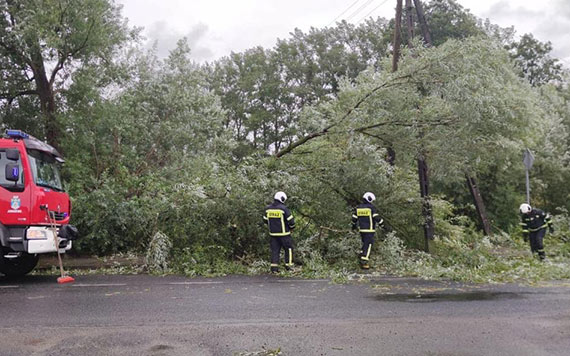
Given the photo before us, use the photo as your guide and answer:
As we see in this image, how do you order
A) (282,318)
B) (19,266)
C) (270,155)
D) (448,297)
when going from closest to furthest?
(282,318)
(448,297)
(19,266)
(270,155)

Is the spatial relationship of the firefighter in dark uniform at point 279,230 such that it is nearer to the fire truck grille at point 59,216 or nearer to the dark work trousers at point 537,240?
the fire truck grille at point 59,216

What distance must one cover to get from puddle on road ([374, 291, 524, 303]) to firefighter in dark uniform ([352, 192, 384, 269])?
286 centimetres

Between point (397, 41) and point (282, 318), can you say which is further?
point (397, 41)

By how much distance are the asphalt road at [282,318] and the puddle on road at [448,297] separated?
0.05 ft

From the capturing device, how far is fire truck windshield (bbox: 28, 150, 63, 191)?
8656 millimetres

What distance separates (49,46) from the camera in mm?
12359

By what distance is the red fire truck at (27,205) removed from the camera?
8.13 m

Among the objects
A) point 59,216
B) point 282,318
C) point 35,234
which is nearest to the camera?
point 282,318

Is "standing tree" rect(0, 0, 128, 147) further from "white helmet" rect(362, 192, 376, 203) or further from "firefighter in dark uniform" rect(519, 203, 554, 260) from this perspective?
"firefighter in dark uniform" rect(519, 203, 554, 260)

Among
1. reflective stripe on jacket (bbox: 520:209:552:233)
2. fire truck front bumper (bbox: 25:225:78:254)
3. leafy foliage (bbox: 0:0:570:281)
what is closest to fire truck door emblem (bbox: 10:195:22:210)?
fire truck front bumper (bbox: 25:225:78:254)

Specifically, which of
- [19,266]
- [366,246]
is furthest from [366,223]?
[19,266]

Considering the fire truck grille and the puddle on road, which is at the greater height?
the fire truck grille

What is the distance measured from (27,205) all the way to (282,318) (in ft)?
17.2

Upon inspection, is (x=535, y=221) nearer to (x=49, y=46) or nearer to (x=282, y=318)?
(x=282, y=318)
